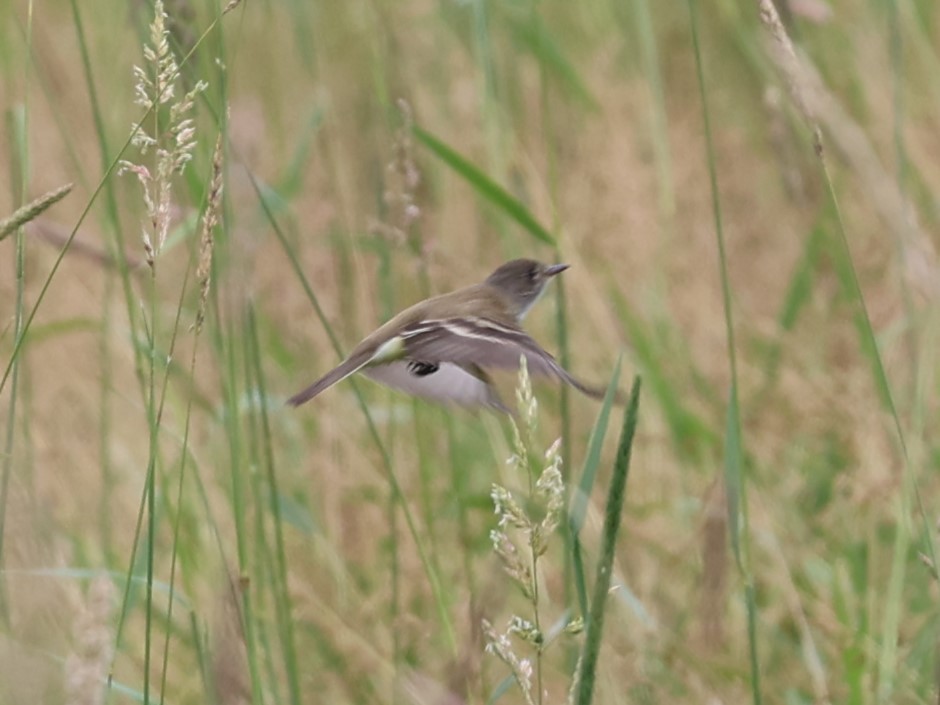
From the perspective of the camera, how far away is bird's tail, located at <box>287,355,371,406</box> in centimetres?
125

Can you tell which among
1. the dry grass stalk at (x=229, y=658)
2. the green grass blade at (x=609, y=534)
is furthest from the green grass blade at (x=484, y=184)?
the green grass blade at (x=609, y=534)

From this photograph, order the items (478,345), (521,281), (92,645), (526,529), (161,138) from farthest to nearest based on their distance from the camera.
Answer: (521,281)
(478,345)
(161,138)
(526,529)
(92,645)

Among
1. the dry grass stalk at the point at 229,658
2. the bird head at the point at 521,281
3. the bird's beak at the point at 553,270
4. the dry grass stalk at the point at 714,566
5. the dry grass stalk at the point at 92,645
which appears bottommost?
the dry grass stalk at the point at 92,645

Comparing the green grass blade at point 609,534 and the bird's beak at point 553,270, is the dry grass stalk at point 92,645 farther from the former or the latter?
the bird's beak at point 553,270

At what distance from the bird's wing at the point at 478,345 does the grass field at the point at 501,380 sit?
8 cm

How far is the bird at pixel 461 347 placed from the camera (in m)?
1.12

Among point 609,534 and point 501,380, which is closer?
point 609,534

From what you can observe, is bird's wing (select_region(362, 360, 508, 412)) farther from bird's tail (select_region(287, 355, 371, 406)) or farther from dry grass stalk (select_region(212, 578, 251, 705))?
dry grass stalk (select_region(212, 578, 251, 705))

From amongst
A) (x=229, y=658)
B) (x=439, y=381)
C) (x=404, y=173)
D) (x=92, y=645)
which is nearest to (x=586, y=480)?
(x=229, y=658)

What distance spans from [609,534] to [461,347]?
0.41 meters

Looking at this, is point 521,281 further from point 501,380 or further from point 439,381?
point 439,381

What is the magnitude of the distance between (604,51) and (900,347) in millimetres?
1183

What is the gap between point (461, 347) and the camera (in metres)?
1.16

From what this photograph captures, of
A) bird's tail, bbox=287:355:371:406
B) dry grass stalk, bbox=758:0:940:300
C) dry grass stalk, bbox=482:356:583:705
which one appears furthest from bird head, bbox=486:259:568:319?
dry grass stalk, bbox=482:356:583:705
